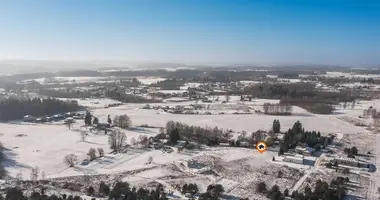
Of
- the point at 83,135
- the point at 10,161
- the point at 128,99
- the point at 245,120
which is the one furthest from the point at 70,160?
the point at 128,99

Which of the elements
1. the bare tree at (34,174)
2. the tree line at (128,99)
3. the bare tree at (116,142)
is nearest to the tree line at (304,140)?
the bare tree at (116,142)

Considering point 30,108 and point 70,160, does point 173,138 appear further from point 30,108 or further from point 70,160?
point 30,108

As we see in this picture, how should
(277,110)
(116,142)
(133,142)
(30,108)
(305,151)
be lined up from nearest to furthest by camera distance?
1. (305,151)
2. (116,142)
3. (133,142)
4. (30,108)
5. (277,110)

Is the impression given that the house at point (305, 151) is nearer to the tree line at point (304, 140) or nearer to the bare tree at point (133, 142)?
the tree line at point (304, 140)

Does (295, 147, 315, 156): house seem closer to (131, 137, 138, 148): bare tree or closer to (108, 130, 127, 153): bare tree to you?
(131, 137, 138, 148): bare tree

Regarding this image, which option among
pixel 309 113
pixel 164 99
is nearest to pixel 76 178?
pixel 309 113

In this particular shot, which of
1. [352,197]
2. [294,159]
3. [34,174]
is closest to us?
[352,197]
